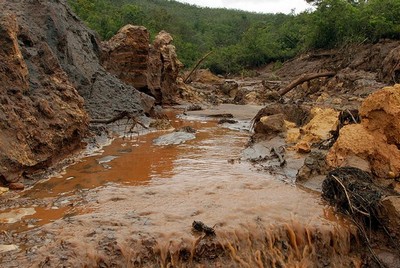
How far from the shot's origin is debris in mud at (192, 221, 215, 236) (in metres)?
4.39

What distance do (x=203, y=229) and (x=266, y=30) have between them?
1754 inches

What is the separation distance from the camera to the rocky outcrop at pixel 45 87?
6.67 meters

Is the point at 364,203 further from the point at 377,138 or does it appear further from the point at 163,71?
the point at 163,71

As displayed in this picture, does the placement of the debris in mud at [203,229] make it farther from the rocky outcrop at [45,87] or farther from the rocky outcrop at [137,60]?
the rocky outcrop at [137,60]

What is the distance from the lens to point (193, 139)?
34.5ft

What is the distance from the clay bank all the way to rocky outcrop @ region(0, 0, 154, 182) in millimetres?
29

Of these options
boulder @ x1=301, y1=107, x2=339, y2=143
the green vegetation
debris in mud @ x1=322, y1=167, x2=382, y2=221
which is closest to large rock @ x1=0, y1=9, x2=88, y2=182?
debris in mud @ x1=322, y1=167, x2=382, y2=221

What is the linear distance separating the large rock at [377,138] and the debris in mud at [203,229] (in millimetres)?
2781

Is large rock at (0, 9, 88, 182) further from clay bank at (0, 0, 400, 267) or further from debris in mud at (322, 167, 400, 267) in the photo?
debris in mud at (322, 167, 400, 267)

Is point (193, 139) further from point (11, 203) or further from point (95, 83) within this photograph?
point (11, 203)

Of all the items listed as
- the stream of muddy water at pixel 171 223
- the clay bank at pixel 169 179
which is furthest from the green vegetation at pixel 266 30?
the stream of muddy water at pixel 171 223

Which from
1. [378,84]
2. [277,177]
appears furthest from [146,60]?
[277,177]

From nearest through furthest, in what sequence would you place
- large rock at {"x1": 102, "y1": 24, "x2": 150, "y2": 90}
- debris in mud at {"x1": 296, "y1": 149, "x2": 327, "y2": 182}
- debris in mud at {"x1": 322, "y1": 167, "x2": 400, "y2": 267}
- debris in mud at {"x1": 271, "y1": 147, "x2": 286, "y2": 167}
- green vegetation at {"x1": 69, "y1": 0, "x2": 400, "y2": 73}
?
1. debris in mud at {"x1": 322, "y1": 167, "x2": 400, "y2": 267}
2. debris in mud at {"x1": 296, "y1": 149, "x2": 327, "y2": 182}
3. debris in mud at {"x1": 271, "y1": 147, "x2": 286, "y2": 167}
4. large rock at {"x1": 102, "y1": 24, "x2": 150, "y2": 90}
5. green vegetation at {"x1": 69, "y1": 0, "x2": 400, "y2": 73}

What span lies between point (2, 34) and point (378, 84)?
13.0 metres
